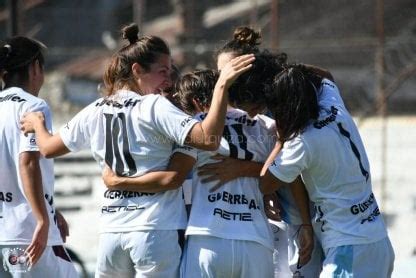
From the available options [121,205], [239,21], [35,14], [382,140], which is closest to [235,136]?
[121,205]

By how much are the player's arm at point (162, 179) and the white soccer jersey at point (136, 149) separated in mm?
35

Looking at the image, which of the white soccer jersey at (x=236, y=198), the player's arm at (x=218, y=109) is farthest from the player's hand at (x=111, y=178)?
the player's arm at (x=218, y=109)

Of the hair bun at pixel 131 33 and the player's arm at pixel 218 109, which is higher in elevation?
the hair bun at pixel 131 33

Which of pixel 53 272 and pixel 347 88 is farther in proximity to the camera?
pixel 347 88

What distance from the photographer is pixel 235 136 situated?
4.87 metres

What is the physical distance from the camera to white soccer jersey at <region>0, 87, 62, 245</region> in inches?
206

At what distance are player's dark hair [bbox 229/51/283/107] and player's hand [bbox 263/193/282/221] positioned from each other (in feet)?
1.40

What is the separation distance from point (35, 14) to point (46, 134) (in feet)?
30.5

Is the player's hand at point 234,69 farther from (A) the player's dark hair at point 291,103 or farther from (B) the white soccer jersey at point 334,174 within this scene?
(B) the white soccer jersey at point 334,174

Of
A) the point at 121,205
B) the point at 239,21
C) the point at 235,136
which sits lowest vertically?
the point at 121,205

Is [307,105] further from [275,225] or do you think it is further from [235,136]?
[275,225]

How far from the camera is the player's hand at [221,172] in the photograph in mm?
4809

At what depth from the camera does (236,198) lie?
4812 millimetres

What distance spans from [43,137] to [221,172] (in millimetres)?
854
